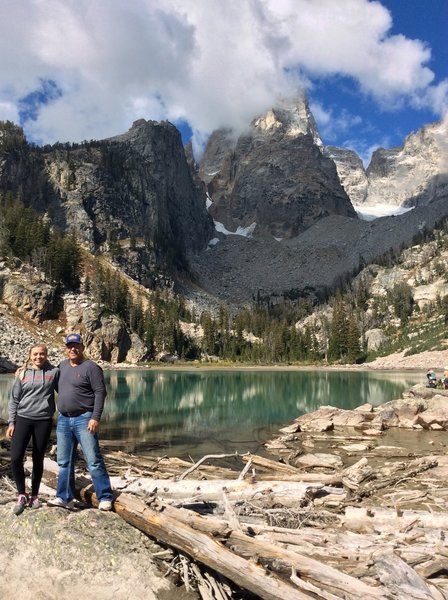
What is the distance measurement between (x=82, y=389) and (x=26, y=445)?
1487 mm

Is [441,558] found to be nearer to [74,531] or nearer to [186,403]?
[74,531]

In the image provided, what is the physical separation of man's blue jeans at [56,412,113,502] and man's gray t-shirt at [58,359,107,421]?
22 cm

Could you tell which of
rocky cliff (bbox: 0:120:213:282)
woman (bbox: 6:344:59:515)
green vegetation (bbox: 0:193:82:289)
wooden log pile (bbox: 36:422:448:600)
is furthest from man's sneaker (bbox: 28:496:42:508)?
rocky cliff (bbox: 0:120:213:282)

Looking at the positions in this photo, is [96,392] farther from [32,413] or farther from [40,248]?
[40,248]

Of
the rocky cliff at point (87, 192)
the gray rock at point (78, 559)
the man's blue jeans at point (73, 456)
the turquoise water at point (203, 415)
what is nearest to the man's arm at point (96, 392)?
the man's blue jeans at point (73, 456)

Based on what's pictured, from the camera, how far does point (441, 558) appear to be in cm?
695

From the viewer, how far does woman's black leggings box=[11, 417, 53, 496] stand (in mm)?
8453

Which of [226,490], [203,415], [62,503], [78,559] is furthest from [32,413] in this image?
[203,415]

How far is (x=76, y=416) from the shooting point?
8656 millimetres

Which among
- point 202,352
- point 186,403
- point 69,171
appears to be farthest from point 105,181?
point 186,403

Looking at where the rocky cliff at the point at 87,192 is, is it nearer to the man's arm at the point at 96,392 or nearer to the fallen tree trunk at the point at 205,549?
the man's arm at the point at 96,392

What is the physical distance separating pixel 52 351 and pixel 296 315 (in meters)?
112

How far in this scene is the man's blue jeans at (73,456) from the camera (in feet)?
26.7

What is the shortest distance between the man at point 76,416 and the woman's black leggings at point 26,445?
0.33 m
